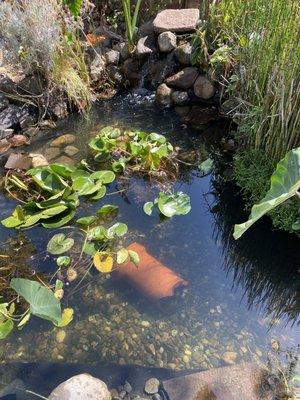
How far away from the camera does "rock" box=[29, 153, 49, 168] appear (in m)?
3.36

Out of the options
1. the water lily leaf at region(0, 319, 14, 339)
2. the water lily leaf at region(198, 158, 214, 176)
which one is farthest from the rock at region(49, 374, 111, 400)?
the water lily leaf at region(198, 158, 214, 176)

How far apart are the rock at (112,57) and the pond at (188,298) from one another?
1685 millimetres

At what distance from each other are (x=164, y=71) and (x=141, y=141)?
1.24 metres

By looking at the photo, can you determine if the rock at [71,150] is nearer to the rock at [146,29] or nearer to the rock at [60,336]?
the rock at [146,29]

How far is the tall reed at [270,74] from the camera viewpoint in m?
2.55

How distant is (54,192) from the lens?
2992 millimetres

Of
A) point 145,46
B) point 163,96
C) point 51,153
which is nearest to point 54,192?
point 51,153

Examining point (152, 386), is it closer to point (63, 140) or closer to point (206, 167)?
point (206, 167)

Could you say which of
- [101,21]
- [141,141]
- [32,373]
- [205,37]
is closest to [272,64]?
[141,141]

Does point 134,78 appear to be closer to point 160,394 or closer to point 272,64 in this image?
point 272,64

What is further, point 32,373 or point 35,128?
point 35,128

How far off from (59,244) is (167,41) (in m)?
2.52

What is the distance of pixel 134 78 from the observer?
14.7ft

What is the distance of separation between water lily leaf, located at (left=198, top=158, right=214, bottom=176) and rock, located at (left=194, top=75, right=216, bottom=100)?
90 cm
